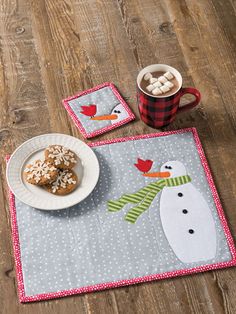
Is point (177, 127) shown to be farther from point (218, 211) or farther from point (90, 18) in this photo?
point (90, 18)

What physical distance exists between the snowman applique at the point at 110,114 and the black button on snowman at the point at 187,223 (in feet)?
0.65

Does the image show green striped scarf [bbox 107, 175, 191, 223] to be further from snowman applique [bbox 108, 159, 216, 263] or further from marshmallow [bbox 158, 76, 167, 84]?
marshmallow [bbox 158, 76, 167, 84]

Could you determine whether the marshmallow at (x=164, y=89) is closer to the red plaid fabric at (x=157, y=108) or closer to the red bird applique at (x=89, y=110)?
the red plaid fabric at (x=157, y=108)

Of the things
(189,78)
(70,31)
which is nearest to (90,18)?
(70,31)

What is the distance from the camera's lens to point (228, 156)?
46.9 inches

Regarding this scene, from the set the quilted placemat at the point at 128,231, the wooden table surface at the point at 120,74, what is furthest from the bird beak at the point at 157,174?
the wooden table surface at the point at 120,74

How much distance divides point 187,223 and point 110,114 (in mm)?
340

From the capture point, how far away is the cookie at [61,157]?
1104mm

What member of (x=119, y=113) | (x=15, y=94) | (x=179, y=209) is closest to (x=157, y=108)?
(x=119, y=113)

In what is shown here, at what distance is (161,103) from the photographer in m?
1.14

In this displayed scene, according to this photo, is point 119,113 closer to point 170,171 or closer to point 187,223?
point 170,171

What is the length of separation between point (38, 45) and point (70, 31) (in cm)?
10

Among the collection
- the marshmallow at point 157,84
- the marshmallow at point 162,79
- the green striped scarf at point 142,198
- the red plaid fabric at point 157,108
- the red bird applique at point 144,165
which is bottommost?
the green striped scarf at point 142,198

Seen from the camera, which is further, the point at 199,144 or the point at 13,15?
the point at 13,15
